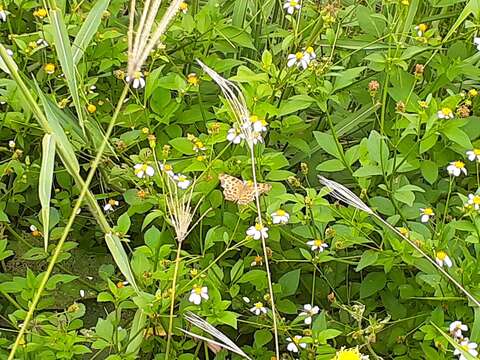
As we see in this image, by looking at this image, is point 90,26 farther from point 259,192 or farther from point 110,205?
point 110,205

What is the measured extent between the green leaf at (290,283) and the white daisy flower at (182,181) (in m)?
0.26

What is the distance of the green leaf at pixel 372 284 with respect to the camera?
4.88ft

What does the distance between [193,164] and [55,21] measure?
538mm

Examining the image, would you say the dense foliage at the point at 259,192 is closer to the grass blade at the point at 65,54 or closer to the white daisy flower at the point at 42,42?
the white daisy flower at the point at 42,42

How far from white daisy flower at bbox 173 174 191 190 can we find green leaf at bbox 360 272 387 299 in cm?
39

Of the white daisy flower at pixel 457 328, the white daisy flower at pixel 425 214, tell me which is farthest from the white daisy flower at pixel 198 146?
the white daisy flower at pixel 457 328

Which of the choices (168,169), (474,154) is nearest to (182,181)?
(168,169)

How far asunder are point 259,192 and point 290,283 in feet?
1.04

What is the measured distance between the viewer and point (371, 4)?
170cm

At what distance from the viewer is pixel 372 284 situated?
149 centimetres

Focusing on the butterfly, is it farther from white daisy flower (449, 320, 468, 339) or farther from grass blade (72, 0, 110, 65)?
white daisy flower (449, 320, 468, 339)

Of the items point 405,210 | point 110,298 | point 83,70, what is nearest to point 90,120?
point 83,70

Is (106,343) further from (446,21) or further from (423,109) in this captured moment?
(446,21)

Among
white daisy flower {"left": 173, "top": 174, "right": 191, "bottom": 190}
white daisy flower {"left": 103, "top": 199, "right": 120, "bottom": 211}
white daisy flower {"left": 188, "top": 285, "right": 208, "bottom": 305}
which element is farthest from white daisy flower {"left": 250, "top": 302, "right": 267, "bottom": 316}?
white daisy flower {"left": 103, "top": 199, "right": 120, "bottom": 211}
